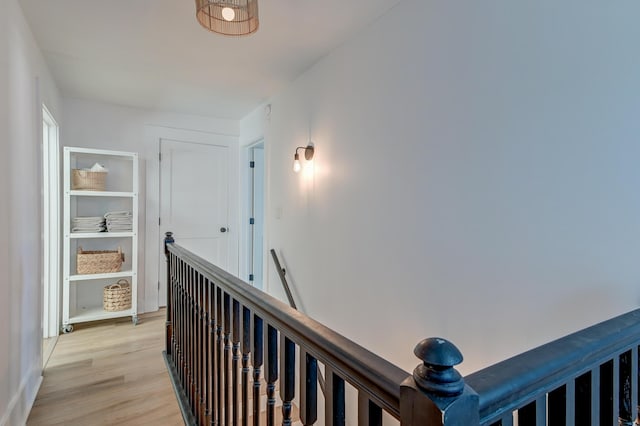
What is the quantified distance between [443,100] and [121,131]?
3.62m

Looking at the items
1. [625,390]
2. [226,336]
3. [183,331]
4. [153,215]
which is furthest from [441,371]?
[153,215]

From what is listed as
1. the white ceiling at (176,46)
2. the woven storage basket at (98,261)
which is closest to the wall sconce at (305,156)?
the white ceiling at (176,46)

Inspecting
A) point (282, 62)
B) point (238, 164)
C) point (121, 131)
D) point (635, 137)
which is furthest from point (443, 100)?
point (121, 131)

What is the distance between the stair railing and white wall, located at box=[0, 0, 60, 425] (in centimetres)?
128

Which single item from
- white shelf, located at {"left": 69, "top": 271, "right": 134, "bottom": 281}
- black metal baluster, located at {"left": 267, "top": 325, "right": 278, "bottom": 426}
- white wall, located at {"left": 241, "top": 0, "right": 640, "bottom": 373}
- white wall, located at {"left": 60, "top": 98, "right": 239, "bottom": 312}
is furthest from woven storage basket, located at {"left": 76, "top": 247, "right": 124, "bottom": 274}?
black metal baluster, located at {"left": 267, "top": 325, "right": 278, "bottom": 426}

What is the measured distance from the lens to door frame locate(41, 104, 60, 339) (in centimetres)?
300

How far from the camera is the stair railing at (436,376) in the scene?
0.41m

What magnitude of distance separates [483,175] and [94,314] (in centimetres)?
385

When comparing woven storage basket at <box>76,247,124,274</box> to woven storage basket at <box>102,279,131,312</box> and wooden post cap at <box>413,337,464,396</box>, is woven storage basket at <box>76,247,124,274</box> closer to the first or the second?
A: woven storage basket at <box>102,279,131,312</box>

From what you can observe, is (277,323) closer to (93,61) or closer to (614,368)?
(614,368)

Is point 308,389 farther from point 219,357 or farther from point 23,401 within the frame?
point 23,401

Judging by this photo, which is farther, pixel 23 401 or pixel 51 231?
pixel 51 231

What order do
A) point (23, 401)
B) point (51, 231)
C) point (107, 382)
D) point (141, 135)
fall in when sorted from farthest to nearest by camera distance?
point (141, 135)
point (51, 231)
point (107, 382)
point (23, 401)

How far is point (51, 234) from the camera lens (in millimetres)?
3086
